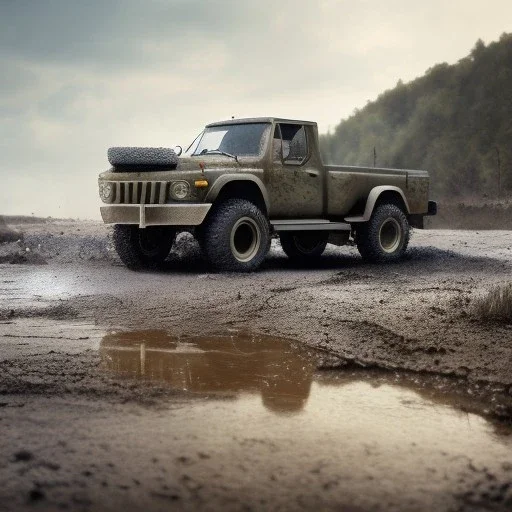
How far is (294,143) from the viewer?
10.1 m

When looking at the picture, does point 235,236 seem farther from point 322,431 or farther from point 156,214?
point 322,431

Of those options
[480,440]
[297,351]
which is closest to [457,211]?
[297,351]

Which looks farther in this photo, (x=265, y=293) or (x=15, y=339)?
(x=265, y=293)

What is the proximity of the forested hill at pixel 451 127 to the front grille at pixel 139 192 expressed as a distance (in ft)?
93.2

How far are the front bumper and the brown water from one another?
3.85 metres

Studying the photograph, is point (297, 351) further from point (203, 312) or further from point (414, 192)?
point (414, 192)

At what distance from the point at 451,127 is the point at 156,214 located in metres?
41.3

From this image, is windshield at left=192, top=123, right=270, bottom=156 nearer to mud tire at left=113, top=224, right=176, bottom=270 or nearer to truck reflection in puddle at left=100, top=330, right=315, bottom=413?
mud tire at left=113, top=224, right=176, bottom=270

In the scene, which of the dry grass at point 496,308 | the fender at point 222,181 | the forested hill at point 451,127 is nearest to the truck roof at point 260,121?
the fender at point 222,181

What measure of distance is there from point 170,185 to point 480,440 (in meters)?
6.25

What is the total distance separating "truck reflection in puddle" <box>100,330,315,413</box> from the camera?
4324 mm

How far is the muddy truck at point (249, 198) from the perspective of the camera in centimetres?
918

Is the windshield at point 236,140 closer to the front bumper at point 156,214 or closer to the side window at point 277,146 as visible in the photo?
the side window at point 277,146

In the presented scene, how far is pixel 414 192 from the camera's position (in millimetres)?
11719
